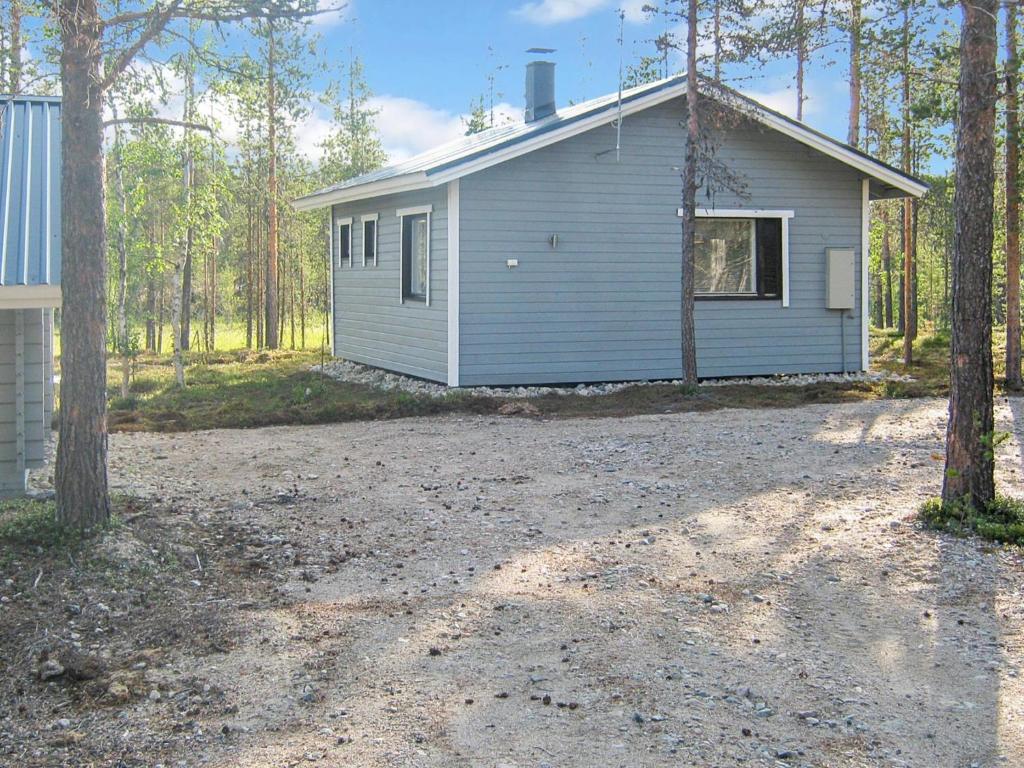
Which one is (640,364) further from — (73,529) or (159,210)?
(159,210)

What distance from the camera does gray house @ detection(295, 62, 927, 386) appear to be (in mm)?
12945

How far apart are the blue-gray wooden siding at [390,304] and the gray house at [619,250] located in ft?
0.14

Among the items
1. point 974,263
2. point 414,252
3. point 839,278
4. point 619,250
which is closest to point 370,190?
point 414,252

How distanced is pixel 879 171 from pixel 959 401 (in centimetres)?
880

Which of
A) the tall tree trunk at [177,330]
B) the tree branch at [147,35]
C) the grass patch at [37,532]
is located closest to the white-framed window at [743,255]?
the tall tree trunk at [177,330]

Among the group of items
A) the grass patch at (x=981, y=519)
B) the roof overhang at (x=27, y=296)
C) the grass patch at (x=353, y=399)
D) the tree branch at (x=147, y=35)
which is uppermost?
the tree branch at (x=147, y=35)

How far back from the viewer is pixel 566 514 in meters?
6.96

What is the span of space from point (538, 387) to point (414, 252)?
2689 millimetres

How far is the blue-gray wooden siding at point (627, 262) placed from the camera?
1301cm

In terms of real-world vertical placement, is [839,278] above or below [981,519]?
above

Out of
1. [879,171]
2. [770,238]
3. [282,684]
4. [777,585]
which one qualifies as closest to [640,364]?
[770,238]

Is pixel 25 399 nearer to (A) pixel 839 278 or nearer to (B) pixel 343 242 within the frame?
(B) pixel 343 242

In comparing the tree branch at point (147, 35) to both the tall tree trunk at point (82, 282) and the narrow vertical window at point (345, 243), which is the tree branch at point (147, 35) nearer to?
the tall tree trunk at point (82, 282)

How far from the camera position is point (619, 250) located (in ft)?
44.7
